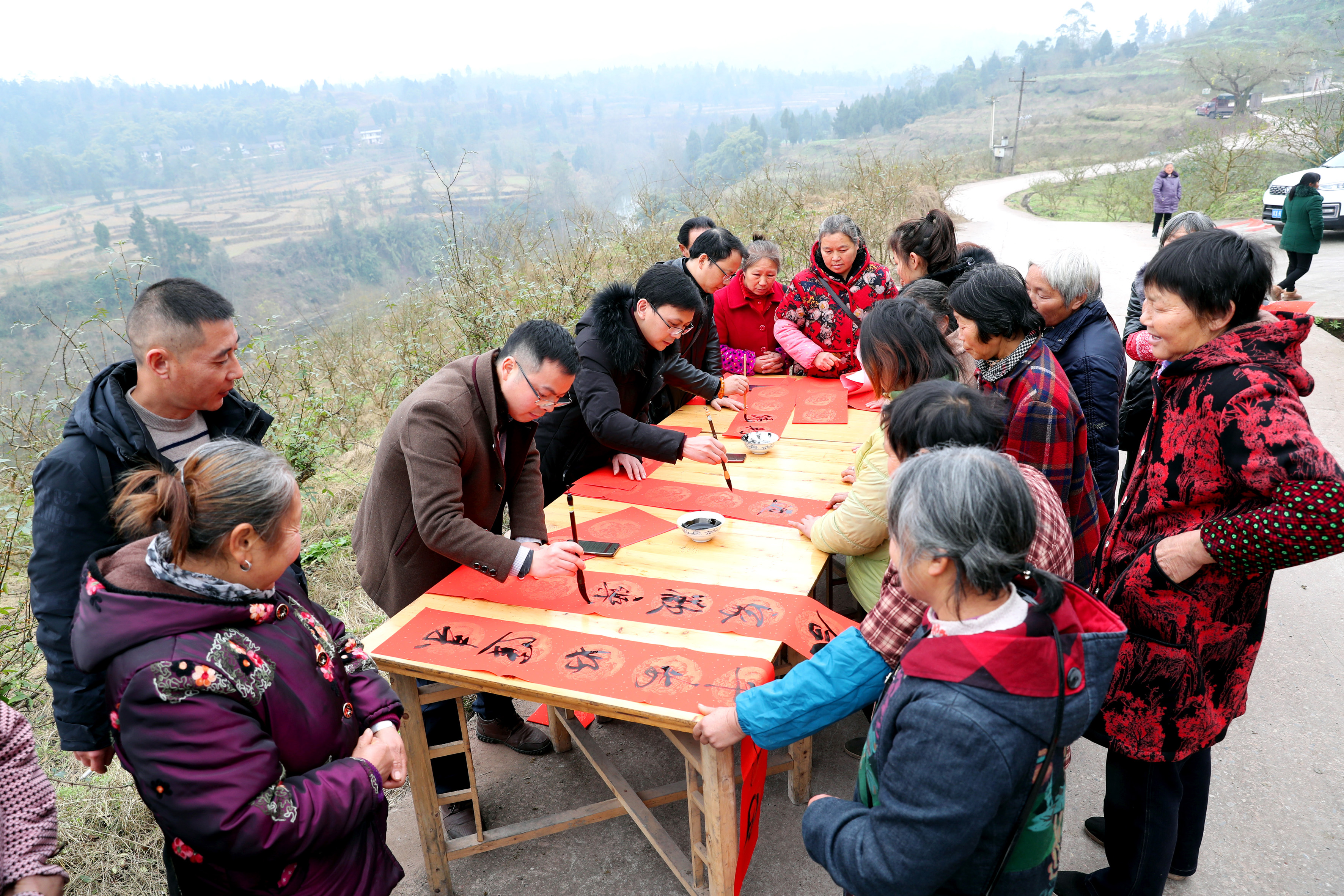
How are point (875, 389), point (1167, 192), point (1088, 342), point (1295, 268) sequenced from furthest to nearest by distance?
point (1167, 192), point (1295, 268), point (1088, 342), point (875, 389)

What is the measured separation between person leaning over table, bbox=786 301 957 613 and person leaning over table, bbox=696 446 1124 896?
821mm

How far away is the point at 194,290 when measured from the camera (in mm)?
1662

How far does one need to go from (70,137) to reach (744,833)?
35.7 m

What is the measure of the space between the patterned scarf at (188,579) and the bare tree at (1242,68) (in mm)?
42501

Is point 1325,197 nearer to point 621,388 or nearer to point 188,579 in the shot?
point 621,388

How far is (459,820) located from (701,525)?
3.85 ft

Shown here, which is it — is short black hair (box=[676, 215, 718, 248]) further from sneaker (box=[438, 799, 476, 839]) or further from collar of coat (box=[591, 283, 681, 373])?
sneaker (box=[438, 799, 476, 839])

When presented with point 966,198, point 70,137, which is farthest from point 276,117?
point 966,198

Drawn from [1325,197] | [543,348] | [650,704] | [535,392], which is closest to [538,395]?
[535,392]

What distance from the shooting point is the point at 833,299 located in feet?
12.1

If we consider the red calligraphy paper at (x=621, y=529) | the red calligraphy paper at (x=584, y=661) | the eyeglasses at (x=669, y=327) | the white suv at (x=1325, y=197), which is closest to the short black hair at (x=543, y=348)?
the red calligraphy paper at (x=621, y=529)

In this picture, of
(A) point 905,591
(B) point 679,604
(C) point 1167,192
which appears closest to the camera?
(A) point 905,591

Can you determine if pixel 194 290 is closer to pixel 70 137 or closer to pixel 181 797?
pixel 181 797

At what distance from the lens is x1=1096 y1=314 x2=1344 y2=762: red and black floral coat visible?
4.36ft
